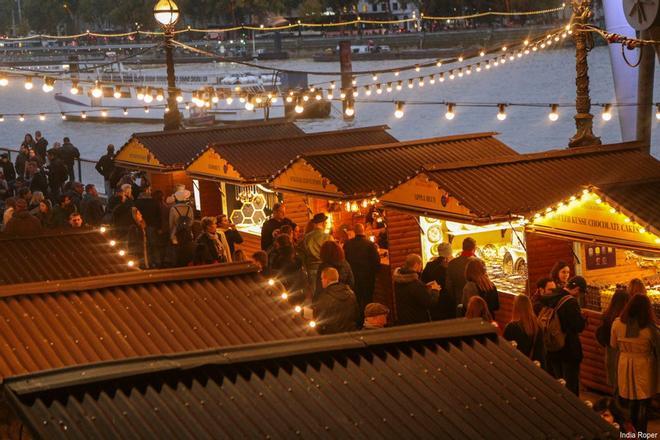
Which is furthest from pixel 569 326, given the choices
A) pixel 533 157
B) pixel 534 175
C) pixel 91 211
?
pixel 91 211

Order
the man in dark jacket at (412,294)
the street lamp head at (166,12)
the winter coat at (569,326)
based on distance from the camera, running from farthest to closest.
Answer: the street lamp head at (166,12) → the man in dark jacket at (412,294) → the winter coat at (569,326)

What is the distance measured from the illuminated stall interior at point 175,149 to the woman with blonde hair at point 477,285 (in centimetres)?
937

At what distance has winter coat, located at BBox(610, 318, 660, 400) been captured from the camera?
30.0 ft

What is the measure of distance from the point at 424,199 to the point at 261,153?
18.8 feet

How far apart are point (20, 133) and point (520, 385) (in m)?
86.6

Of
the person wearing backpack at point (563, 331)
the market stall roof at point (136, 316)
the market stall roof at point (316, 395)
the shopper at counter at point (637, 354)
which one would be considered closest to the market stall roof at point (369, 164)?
the person wearing backpack at point (563, 331)

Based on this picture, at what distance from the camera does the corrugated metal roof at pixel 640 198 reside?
430 inches

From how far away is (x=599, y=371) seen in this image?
11.2m

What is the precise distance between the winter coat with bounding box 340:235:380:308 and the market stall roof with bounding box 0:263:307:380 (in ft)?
17.8

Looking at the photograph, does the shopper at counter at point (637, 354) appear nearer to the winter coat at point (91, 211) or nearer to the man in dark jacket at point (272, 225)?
the man in dark jacket at point (272, 225)

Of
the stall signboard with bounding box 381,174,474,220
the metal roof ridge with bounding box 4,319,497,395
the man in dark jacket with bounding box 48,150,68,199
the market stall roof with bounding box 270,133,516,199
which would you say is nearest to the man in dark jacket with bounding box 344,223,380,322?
the stall signboard with bounding box 381,174,474,220

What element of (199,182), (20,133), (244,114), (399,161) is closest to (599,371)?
(399,161)

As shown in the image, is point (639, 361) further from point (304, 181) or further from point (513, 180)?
point (304, 181)

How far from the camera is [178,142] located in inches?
836
